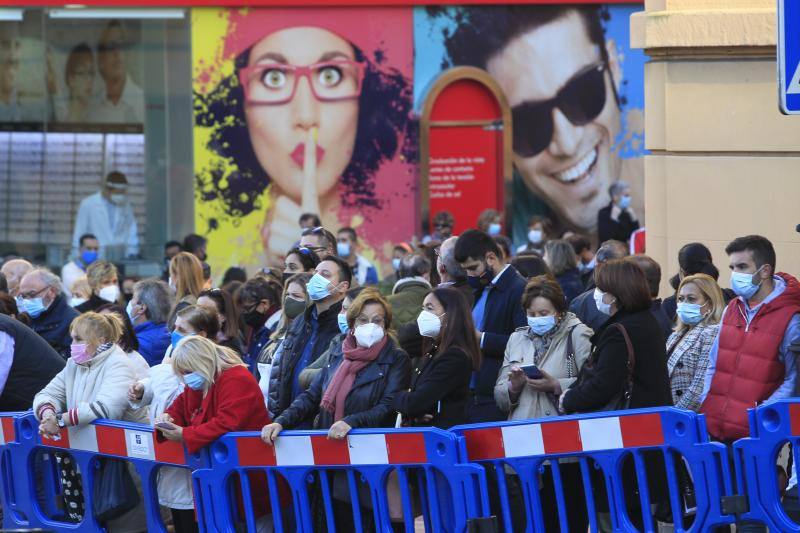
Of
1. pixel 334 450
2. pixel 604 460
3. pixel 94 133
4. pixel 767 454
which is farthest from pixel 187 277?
pixel 94 133

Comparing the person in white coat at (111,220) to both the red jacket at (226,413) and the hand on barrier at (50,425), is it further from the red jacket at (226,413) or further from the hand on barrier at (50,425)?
the red jacket at (226,413)

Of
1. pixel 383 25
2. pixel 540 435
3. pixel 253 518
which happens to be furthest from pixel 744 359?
pixel 383 25

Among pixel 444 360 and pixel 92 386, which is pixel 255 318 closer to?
pixel 92 386

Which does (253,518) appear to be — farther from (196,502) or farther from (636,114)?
(636,114)

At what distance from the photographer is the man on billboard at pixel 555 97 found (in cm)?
1861

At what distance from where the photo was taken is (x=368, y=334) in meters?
7.88

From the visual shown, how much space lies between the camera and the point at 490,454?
24.5ft

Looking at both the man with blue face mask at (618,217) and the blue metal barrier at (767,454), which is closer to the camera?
the blue metal barrier at (767,454)

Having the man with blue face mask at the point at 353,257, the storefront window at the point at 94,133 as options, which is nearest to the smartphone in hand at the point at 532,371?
the man with blue face mask at the point at 353,257

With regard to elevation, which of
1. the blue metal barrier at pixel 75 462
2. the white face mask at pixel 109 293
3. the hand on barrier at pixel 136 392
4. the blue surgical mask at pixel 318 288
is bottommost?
the blue metal barrier at pixel 75 462

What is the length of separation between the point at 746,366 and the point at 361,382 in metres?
2.04

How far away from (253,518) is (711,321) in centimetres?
282

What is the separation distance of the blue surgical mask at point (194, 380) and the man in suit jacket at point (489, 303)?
5.15 ft

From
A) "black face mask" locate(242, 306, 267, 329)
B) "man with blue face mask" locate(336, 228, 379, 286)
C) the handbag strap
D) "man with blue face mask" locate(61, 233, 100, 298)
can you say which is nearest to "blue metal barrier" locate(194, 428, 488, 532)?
the handbag strap
